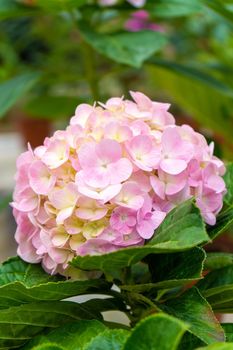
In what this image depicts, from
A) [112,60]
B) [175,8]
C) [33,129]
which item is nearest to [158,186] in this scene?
[175,8]

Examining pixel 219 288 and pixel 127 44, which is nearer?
pixel 219 288

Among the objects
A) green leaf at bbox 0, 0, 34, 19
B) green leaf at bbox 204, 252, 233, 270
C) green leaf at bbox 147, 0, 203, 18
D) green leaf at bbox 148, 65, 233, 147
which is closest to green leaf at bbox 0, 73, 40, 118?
green leaf at bbox 0, 0, 34, 19

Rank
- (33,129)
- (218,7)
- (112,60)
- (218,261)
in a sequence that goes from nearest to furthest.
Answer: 1. (218,261)
2. (218,7)
3. (112,60)
4. (33,129)

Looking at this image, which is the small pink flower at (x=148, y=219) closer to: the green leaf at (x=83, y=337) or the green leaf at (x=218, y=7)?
the green leaf at (x=83, y=337)

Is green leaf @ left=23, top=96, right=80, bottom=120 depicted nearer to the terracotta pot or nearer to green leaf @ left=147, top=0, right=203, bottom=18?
green leaf @ left=147, top=0, right=203, bottom=18

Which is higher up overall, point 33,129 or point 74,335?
point 74,335

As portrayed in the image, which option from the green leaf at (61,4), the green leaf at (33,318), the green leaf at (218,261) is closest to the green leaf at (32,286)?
the green leaf at (33,318)

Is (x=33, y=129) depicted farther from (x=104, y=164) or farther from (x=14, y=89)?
(x=104, y=164)
